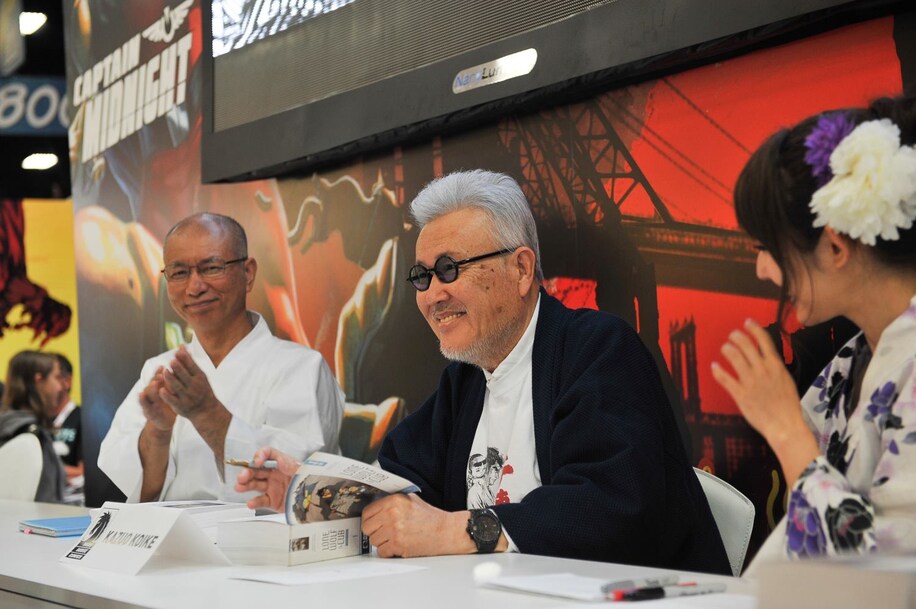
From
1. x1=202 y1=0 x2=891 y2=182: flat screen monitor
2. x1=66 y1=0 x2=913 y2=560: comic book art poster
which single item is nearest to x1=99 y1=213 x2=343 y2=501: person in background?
x1=66 y1=0 x2=913 y2=560: comic book art poster

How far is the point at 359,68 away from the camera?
10.1 feet

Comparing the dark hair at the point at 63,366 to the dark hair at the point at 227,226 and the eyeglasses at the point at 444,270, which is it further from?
the eyeglasses at the point at 444,270

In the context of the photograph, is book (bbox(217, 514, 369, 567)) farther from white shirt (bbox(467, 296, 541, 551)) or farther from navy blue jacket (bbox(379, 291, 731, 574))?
white shirt (bbox(467, 296, 541, 551))

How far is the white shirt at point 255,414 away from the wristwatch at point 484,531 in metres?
1.44

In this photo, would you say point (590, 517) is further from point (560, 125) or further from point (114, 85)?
point (114, 85)

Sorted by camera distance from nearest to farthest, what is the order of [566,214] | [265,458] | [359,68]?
[265,458]
[566,214]
[359,68]

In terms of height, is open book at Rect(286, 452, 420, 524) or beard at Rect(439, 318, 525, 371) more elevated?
beard at Rect(439, 318, 525, 371)

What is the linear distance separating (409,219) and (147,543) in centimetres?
158

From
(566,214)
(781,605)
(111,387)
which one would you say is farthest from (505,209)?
(111,387)

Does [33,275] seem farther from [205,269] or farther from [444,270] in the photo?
[444,270]

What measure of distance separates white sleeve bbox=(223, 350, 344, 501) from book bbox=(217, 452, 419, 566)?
4.34 ft

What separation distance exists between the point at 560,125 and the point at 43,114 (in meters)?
5.87

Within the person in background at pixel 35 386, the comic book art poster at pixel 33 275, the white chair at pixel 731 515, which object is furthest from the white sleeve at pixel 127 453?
the comic book art poster at pixel 33 275

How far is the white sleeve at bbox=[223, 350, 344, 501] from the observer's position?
3.38 meters
